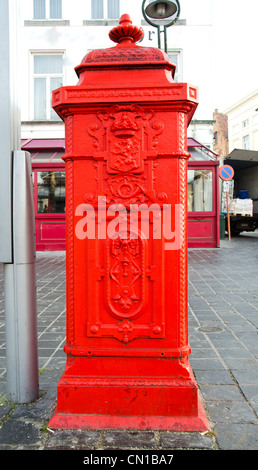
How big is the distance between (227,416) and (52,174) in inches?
435

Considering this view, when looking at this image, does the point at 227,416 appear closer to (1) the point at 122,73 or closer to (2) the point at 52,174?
(1) the point at 122,73

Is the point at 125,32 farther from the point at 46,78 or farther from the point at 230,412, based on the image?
the point at 46,78

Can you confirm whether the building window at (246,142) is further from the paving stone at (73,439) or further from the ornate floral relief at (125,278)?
the paving stone at (73,439)

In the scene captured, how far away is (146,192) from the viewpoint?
2232 mm

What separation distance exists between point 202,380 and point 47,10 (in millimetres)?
15650

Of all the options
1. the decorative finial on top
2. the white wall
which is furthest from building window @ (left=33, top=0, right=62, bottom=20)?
the white wall

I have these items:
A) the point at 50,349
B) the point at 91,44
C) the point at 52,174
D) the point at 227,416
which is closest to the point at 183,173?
the point at 227,416

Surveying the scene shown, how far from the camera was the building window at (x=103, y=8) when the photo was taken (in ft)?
48.5

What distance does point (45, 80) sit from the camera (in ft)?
49.6

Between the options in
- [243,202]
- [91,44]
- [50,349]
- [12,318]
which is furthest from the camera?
[243,202]

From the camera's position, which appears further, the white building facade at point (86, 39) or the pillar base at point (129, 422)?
the white building facade at point (86, 39)

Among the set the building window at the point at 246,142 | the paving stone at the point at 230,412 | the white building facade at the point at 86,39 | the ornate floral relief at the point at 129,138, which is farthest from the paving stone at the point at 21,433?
the building window at the point at 246,142

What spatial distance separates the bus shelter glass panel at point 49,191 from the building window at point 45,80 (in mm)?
3592

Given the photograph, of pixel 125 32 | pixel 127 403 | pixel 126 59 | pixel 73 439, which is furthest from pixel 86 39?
pixel 73 439
